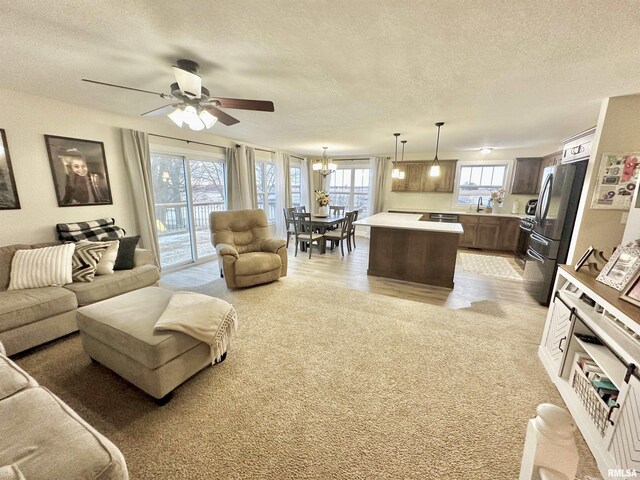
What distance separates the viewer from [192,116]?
208cm

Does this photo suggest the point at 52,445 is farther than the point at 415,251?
No

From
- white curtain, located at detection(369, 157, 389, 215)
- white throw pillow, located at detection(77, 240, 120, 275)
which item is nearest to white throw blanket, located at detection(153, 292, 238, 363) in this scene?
white throw pillow, located at detection(77, 240, 120, 275)

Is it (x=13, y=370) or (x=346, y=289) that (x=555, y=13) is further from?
(x=13, y=370)

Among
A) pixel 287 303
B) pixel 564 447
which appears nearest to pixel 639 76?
pixel 564 447

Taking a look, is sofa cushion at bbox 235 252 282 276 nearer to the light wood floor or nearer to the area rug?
the light wood floor

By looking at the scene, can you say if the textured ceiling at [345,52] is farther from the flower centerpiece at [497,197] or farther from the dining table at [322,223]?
the flower centerpiece at [497,197]

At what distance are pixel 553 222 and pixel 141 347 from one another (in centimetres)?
423

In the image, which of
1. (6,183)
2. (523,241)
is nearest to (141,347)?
(6,183)

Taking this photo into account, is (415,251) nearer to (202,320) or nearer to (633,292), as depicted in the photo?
(633,292)

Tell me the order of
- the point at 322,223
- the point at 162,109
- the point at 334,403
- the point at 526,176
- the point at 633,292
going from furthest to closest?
the point at 526,176, the point at 322,223, the point at 162,109, the point at 334,403, the point at 633,292

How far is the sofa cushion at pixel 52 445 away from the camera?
80 cm

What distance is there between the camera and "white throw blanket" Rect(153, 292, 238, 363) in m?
1.65

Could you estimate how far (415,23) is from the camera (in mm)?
1456

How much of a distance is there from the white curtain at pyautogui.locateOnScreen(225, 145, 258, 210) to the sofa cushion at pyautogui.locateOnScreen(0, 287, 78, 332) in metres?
3.00
